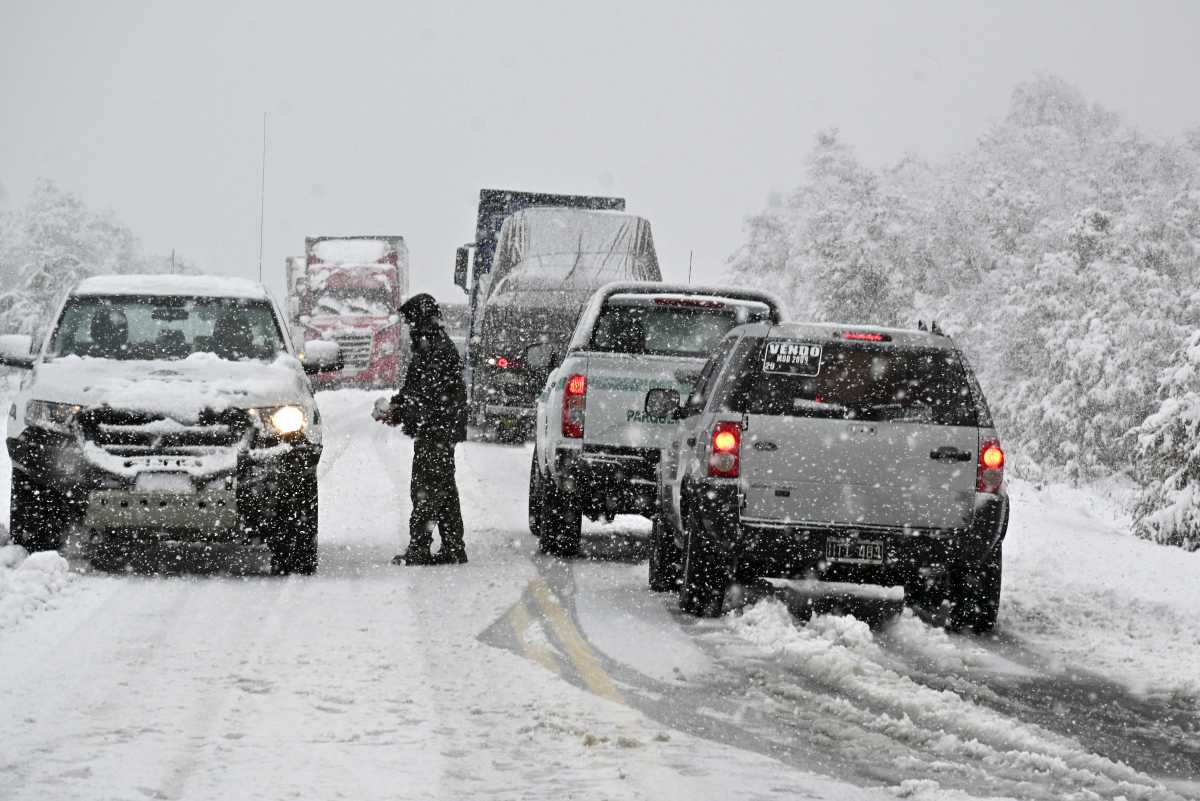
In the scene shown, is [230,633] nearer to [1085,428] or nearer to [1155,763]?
[1155,763]

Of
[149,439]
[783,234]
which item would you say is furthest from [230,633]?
[783,234]

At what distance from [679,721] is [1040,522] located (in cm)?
1074

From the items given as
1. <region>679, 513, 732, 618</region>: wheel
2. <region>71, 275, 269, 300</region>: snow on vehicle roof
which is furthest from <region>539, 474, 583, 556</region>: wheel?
<region>679, 513, 732, 618</region>: wheel

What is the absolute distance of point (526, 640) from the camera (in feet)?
27.7

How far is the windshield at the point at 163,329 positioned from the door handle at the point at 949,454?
16.3 ft

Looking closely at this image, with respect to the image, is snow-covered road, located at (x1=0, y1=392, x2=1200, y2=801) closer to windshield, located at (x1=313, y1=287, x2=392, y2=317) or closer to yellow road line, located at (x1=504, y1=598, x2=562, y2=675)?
yellow road line, located at (x1=504, y1=598, x2=562, y2=675)

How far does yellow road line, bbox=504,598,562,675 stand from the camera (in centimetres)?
780

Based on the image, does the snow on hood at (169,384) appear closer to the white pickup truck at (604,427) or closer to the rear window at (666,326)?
the white pickup truck at (604,427)

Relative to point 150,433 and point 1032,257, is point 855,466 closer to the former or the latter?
point 150,433

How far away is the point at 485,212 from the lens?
29953 millimetres

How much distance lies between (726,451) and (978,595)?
5.29ft

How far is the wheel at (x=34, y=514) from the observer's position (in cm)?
1069

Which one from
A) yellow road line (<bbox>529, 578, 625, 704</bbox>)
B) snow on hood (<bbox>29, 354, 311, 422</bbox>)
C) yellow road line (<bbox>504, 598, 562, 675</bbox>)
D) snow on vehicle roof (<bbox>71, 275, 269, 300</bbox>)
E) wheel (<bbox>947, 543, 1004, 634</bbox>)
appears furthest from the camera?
snow on vehicle roof (<bbox>71, 275, 269, 300</bbox>)

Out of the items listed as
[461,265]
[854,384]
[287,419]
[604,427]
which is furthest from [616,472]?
[461,265]
